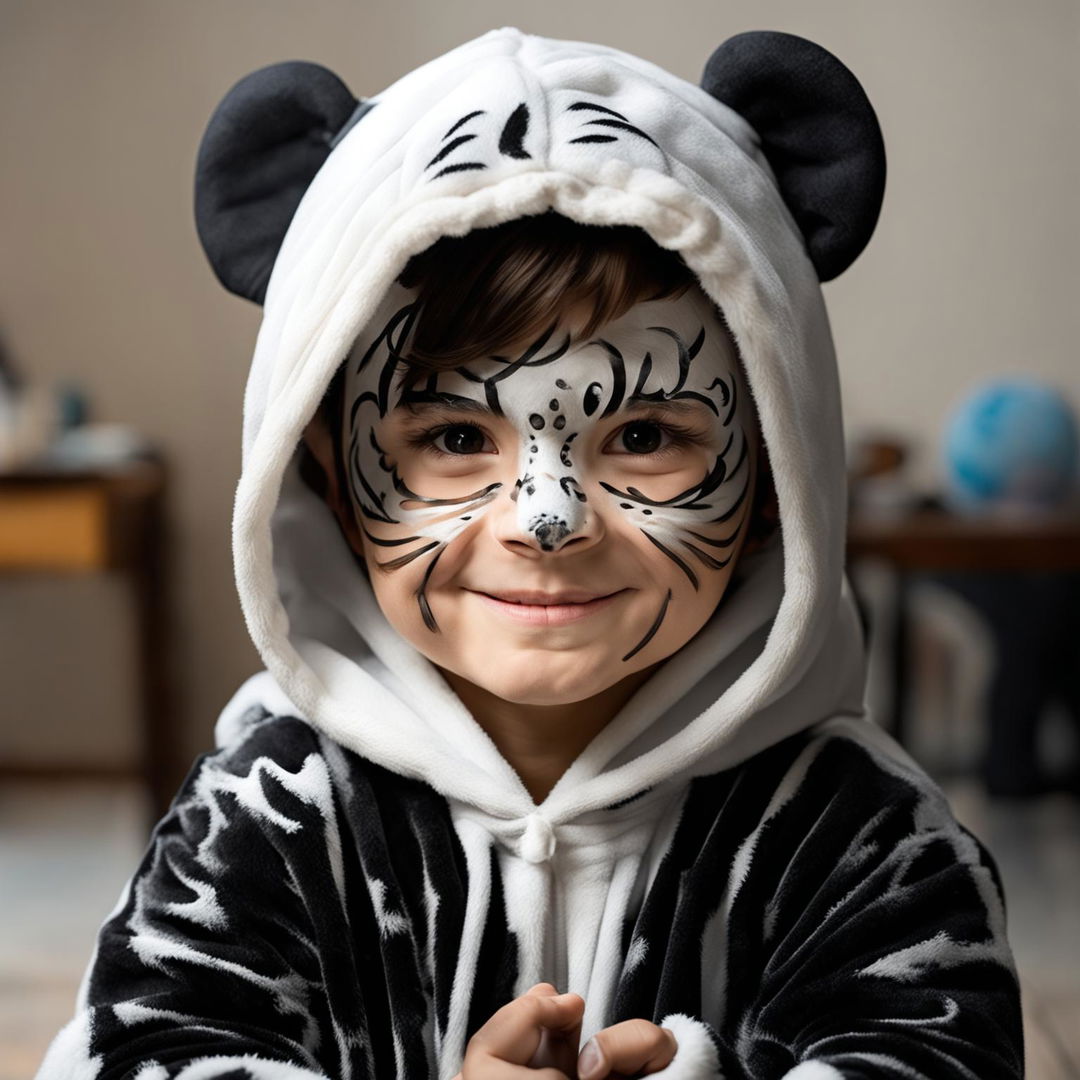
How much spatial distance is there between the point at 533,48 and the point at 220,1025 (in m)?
0.59

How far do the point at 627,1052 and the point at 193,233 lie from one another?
92.5 inches

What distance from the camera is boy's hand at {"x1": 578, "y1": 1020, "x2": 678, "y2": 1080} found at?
79cm

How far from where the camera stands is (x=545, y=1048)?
81 cm

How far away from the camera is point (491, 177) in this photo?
79cm

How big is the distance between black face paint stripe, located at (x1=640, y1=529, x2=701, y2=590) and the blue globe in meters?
Result: 1.77

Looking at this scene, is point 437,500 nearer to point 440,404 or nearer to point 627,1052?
point 440,404

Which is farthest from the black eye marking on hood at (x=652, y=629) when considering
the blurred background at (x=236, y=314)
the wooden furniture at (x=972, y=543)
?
the blurred background at (x=236, y=314)

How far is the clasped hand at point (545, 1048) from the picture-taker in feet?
2.57

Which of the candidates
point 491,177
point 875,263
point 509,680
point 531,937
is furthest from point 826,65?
point 875,263

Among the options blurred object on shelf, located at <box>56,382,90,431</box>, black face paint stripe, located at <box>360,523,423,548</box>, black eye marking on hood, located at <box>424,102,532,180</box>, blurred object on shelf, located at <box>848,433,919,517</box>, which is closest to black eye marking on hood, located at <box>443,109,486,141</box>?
black eye marking on hood, located at <box>424,102,532,180</box>

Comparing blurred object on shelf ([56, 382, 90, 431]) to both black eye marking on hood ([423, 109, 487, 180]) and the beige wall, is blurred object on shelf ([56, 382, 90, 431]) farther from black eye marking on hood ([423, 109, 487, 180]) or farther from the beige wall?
black eye marking on hood ([423, 109, 487, 180])

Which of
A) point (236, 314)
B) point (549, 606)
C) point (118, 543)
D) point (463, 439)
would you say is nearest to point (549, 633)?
point (549, 606)

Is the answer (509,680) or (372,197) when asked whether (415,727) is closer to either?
(509,680)

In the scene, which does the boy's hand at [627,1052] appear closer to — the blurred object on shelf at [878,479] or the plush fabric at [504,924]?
the plush fabric at [504,924]
